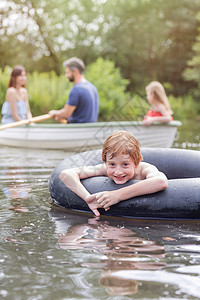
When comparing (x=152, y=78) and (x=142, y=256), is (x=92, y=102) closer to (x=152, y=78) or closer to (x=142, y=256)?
(x=142, y=256)

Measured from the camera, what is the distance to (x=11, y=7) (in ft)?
78.1

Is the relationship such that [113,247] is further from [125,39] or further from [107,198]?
[125,39]

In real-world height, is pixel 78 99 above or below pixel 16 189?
above

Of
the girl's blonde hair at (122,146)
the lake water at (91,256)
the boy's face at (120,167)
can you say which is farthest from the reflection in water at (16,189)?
the girl's blonde hair at (122,146)

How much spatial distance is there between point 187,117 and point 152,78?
8467 mm

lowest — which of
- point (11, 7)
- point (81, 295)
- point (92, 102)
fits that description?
point (81, 295)

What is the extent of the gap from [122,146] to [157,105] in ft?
15.3

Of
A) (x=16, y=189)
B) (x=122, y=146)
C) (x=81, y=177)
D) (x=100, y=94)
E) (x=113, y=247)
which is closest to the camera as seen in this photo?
(x=113, y=247)

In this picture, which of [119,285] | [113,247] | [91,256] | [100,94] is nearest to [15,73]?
[113,247]

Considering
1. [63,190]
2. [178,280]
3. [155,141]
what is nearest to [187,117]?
[155,141]

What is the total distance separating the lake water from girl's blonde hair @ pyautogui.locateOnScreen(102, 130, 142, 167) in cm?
51

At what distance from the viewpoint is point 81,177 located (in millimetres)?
4191

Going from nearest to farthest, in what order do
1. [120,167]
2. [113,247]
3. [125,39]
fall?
[113,247]
[120,167]
[125,39]

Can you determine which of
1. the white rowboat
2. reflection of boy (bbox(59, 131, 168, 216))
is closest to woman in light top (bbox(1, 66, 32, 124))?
the white rowboat
